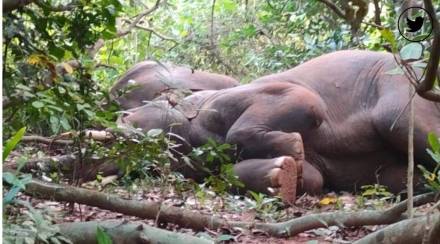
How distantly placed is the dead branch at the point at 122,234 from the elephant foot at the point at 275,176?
1626 millimetres

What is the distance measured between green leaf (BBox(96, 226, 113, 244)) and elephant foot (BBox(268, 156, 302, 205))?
179 cm

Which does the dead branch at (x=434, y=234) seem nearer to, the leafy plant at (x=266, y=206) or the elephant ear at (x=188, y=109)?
the leafy plant at (x=266, y=206)

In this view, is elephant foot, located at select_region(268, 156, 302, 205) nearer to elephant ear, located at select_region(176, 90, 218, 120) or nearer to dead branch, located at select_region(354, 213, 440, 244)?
elephant ear, located at select_region(176, 90, 218, 120)

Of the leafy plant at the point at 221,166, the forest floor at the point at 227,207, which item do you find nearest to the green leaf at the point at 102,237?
the forest floor at the point at 227,207

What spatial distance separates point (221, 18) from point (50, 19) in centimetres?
477

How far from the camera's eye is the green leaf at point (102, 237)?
6.77ft

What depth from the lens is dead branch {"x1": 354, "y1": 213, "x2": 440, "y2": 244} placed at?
181cm

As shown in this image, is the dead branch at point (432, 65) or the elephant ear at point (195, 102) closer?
the dead branch at point (432, 65)

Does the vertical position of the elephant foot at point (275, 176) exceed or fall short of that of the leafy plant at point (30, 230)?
it falls short

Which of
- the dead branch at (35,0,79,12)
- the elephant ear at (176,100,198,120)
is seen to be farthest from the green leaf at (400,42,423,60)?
the elephant ear at (176,100,198,120)

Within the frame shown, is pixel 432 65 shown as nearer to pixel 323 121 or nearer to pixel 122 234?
pixel 122 234

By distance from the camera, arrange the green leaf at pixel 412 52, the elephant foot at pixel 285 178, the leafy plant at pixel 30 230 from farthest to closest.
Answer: the elephant foot at pixel 285 178
the leafy plant at pixel 30 230
the green leaf at pixel 412 52

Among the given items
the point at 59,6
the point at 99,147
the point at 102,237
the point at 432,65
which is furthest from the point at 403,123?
the point at 432,65

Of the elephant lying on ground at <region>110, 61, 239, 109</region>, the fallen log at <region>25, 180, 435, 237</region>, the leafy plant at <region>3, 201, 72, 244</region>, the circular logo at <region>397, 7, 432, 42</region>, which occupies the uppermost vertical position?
the circular logo at <region>397, 7, 432, 42</region>
